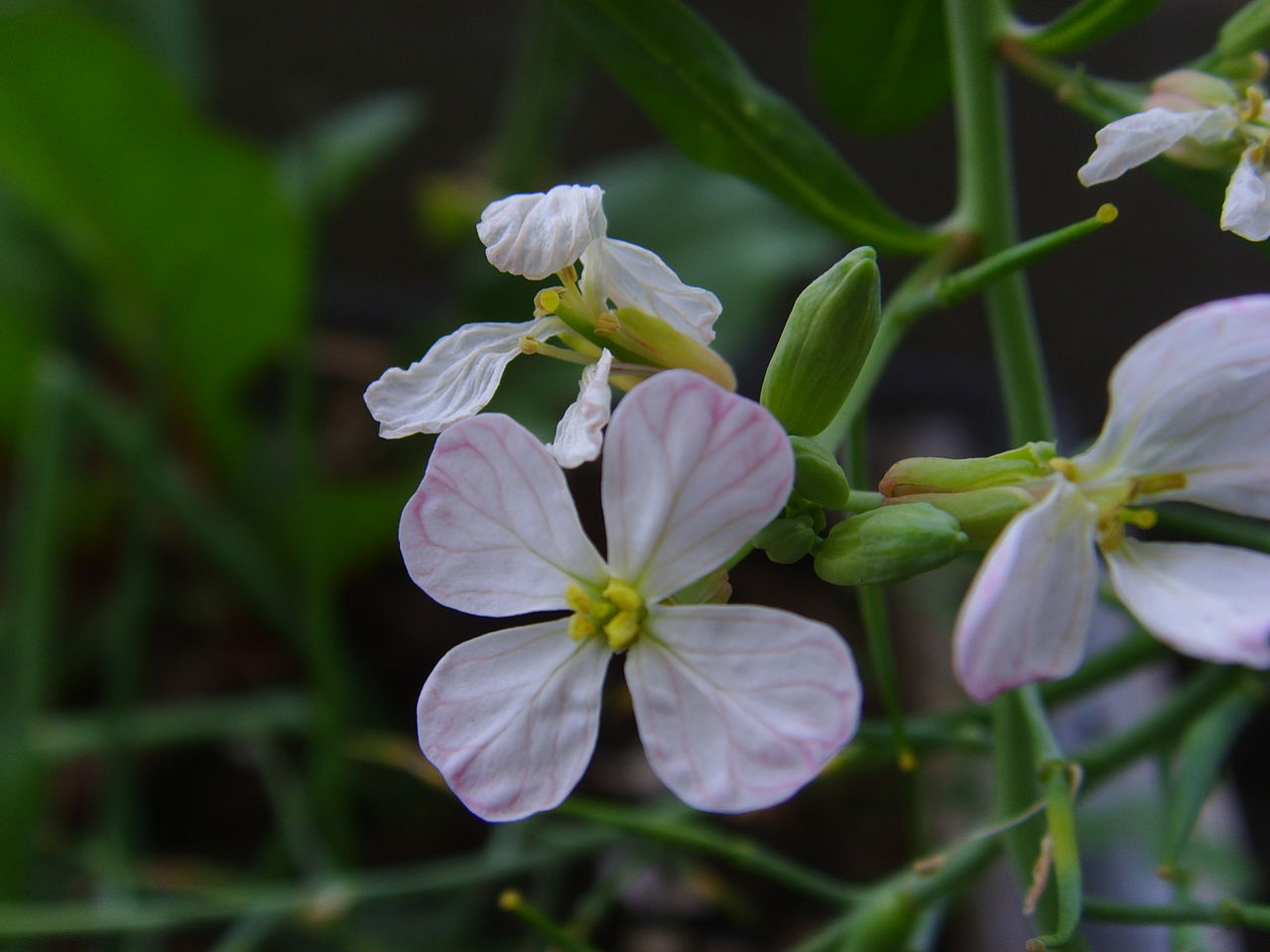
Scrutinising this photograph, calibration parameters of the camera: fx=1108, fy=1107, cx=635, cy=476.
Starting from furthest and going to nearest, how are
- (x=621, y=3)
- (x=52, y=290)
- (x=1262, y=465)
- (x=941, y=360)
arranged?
(x=941, y=360)
(x=52, y=290)
(x=621, y=3)
(x=1262, y=465)

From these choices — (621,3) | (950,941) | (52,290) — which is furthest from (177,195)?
(950,941)

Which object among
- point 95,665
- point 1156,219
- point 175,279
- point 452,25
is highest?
point 452,25

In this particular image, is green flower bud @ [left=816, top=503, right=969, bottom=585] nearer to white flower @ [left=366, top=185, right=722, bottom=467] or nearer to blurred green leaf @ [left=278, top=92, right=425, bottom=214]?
white flower @ [left=366, top=185, right=722, bottom=467]

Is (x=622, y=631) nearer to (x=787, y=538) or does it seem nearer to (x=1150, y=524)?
(x=787, y=538)

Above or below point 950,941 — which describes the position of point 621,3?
above

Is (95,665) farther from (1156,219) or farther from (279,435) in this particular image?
(1156,219)

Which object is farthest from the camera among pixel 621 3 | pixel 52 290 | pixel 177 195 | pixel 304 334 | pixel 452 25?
pixel 452 25
